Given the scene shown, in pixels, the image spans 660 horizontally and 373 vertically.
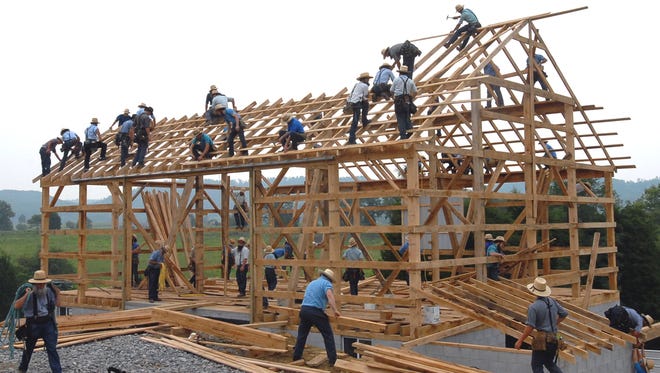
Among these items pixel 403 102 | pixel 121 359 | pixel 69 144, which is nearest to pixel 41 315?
pixel 121 359

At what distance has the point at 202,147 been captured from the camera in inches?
665

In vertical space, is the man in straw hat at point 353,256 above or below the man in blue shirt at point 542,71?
below

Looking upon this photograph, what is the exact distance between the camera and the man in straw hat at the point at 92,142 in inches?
767

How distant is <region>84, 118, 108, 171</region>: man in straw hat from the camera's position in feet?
63.9

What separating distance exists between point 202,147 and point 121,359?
6368 millimetres

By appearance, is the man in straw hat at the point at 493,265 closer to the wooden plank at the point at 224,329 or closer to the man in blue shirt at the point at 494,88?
the man in blue shirt at the point at 494,88

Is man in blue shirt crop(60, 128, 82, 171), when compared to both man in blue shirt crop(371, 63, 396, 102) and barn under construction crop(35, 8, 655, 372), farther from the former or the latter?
man in blue shirt crop(371, 63, 396, 102)

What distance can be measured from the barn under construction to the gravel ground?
268 centimetres

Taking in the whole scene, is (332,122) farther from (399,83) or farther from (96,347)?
(96,347)

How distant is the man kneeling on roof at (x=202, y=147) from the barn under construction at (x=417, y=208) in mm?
308

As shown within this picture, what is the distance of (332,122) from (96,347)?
6.59 m

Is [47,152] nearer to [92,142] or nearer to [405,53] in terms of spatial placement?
[92,142]

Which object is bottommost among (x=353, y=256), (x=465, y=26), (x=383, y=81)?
(x=353, y=256)

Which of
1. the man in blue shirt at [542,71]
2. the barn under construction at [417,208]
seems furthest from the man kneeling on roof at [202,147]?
the man in blue shirt at [542,71]
